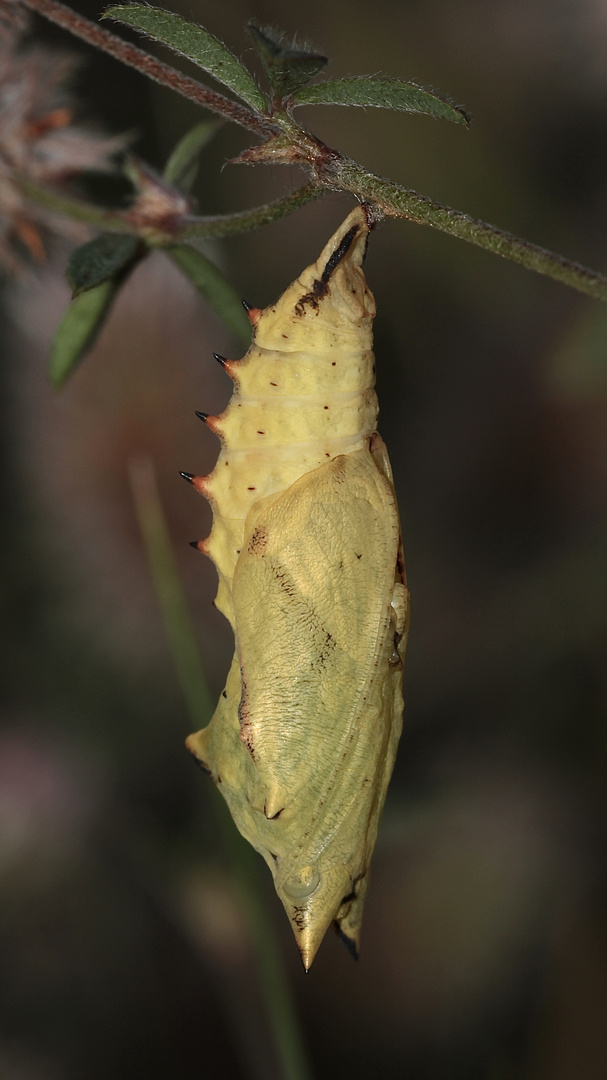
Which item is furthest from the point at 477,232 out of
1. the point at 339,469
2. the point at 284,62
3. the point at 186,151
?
the point at 186,151

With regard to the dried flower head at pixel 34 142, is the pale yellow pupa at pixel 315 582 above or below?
below

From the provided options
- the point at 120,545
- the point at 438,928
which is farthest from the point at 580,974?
the point at 120,545

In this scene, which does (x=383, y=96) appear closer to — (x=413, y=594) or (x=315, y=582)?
(x=315, y=582)

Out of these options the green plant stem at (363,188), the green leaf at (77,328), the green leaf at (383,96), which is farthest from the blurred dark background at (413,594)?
the green leaf at (383,96)

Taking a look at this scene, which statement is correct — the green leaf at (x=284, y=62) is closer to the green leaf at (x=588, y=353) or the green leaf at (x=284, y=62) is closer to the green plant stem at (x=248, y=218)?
the green plant stem at (x=248, y=218)

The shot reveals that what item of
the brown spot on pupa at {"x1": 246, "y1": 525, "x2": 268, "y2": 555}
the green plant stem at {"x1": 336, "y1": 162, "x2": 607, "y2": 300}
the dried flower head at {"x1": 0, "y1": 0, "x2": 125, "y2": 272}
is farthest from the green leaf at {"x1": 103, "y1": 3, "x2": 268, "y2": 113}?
the dried flower head at {"x1": 0, "y1": 0, "x2": 125, "y2": 272}

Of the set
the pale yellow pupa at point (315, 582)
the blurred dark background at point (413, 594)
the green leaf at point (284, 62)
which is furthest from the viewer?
the blurred dark background at point (413, 594)
